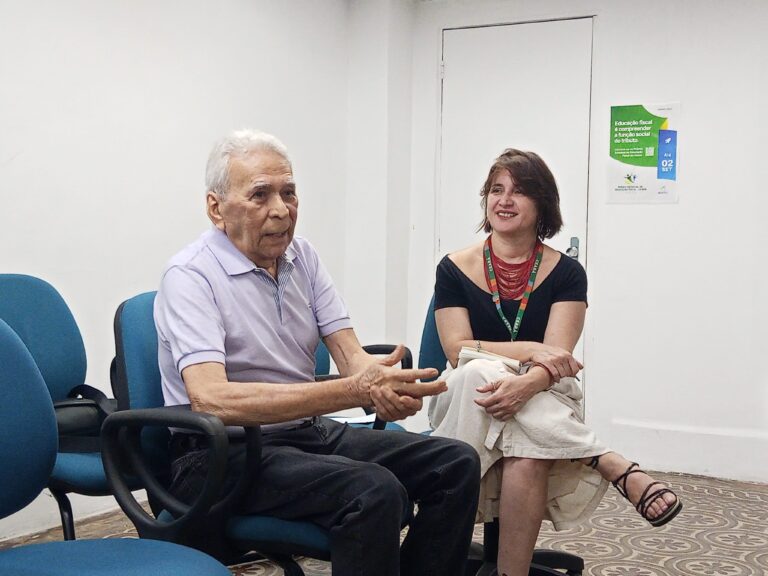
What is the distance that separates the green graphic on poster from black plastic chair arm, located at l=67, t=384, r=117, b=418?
309 cm

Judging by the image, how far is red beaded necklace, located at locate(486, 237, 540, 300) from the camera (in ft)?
8.36

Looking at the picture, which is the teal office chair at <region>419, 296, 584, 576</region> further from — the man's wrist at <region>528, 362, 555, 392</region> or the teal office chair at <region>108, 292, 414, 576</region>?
the teal office chair at <region>108, 292, 414, 576</region>

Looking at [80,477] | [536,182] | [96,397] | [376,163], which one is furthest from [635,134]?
[80,477]

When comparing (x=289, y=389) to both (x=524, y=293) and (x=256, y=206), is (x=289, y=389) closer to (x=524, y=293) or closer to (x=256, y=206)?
(x=256, y=206)

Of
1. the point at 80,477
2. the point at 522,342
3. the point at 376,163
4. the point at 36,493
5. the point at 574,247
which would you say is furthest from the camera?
the point at 376,163

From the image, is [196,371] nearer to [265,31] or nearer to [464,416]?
[464,416]

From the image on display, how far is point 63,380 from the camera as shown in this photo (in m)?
2.59

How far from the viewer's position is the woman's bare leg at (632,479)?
2303 millimetres

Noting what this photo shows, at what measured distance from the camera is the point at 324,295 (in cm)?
221

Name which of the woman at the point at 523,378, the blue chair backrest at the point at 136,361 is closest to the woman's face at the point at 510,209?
the woman at the point at 523,378

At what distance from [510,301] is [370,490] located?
1041mm

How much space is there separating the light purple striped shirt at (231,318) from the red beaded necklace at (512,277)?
674mm

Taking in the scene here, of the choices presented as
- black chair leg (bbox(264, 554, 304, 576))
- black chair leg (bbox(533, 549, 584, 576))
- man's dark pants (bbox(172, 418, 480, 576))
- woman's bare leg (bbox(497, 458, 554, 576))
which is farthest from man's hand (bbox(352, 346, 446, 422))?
black chair leg (bbox(533, 549, 584, 576))

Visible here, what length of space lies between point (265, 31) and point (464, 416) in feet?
8.80
